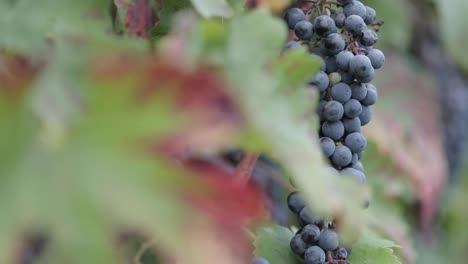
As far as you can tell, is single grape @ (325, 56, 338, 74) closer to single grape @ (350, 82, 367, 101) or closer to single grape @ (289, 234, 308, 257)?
single grape @ (350, 82, 367, 101)

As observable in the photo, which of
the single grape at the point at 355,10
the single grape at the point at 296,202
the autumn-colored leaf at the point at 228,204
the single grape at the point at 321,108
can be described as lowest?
the autumn-colored leaf at the point at 228,204

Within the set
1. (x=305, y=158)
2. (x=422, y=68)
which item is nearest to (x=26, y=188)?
(x=305, y=158)

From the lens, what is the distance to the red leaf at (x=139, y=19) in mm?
772

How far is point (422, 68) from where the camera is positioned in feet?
6.03

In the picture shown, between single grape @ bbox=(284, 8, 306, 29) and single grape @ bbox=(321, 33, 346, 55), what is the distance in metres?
0.04

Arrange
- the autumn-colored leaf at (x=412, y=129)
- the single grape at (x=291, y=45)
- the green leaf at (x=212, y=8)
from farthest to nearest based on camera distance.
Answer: the autumn-colored leaf at (x=412, y=129) → the single grape at (x=291, y=45) → the green leaf at (x=212, y=8)

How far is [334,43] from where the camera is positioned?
83 centimetres

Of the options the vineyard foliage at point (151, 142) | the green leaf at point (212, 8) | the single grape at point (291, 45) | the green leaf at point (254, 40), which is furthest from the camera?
the single grape at point (291, 45)

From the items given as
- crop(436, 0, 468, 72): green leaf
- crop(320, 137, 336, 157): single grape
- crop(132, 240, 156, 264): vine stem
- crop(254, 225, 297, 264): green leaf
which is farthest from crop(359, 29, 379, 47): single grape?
crop(436, 0, 468, 72): green leaf

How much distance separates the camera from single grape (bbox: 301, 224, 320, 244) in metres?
0.83

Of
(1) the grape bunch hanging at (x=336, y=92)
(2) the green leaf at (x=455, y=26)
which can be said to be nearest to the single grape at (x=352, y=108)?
(1) the grape bunch hanging at (x=336, y=92)

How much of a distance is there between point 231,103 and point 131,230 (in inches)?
3.8

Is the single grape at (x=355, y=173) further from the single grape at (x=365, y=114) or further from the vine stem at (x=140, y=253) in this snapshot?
the vine stem at (x=140, y=253)

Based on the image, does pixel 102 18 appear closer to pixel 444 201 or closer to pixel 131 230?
pixel 131 230
